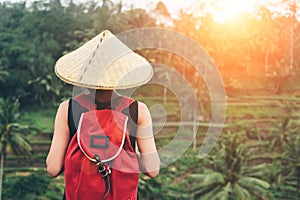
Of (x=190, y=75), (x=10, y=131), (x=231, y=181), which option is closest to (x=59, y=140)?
(x=231, y=181)

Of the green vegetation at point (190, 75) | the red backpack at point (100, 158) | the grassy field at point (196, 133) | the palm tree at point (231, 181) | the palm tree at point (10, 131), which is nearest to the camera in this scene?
the red backpack at point (100, 158)

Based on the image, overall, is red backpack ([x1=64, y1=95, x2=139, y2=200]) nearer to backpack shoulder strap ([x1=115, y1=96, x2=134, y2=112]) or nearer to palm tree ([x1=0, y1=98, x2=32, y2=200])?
backpack shoulder strap ([x1=115, y1=96, x2=134, y2=112])

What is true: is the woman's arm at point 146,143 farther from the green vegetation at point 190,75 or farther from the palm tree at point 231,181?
the green vegetation at point 190,75

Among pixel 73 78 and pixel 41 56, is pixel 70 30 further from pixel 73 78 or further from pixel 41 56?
pixel 73 78

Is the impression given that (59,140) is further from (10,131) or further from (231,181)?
(10,131)

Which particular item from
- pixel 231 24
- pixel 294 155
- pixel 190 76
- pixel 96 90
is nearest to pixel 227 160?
pixel 294 155

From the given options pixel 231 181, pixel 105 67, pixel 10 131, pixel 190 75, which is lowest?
pixel 231 181

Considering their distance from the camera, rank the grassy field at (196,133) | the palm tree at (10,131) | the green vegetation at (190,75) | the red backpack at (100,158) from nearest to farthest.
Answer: the red backpack at (100,158), the palm tree at (10,131), the grassy field at (196,133), the green vegetation at (190,75)

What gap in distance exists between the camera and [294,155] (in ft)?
33.6

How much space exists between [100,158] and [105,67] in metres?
0.11

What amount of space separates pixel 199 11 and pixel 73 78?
38.3ft

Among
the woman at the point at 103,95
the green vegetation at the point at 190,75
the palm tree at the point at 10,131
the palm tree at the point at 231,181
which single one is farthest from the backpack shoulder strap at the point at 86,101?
the green vegetation at the point at 190,75

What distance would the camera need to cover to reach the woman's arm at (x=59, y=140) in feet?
1.76

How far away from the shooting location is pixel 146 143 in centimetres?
55
